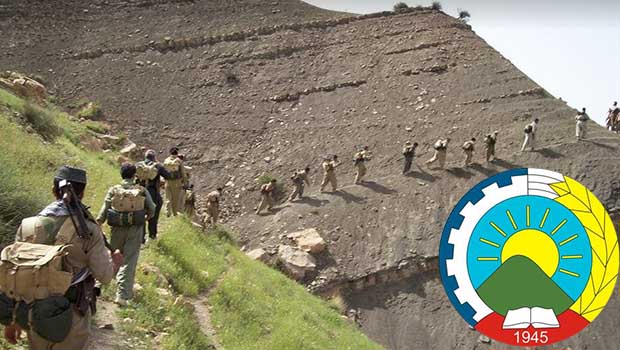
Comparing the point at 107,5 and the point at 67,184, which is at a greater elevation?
the point at 107,5

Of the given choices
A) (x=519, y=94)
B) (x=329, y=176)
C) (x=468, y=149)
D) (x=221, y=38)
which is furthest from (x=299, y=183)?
(x=221, y=38)

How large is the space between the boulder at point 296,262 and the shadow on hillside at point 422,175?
18.1 feet

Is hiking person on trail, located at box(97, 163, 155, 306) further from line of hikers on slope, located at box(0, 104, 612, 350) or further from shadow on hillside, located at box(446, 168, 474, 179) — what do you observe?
shadow on hillside, located at box(446, 168, 474, 179)

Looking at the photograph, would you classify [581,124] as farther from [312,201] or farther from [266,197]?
[266,197]

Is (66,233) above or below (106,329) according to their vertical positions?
above

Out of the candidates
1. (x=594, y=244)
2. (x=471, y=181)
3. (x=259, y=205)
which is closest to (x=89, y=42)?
(x=259, y=205)

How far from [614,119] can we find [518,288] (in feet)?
59.3

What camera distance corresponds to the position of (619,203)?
1939cm

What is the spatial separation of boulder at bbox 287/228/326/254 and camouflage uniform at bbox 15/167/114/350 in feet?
44.8

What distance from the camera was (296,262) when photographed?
1752 centimetres

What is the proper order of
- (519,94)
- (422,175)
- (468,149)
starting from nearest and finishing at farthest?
(468,149), (422,175), (519,94)

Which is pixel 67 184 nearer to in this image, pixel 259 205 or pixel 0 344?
pixel 0 344

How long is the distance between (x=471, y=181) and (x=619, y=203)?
184 inches

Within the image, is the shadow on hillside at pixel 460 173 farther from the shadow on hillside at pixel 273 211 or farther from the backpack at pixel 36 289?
the backpack at pixel 36 289
